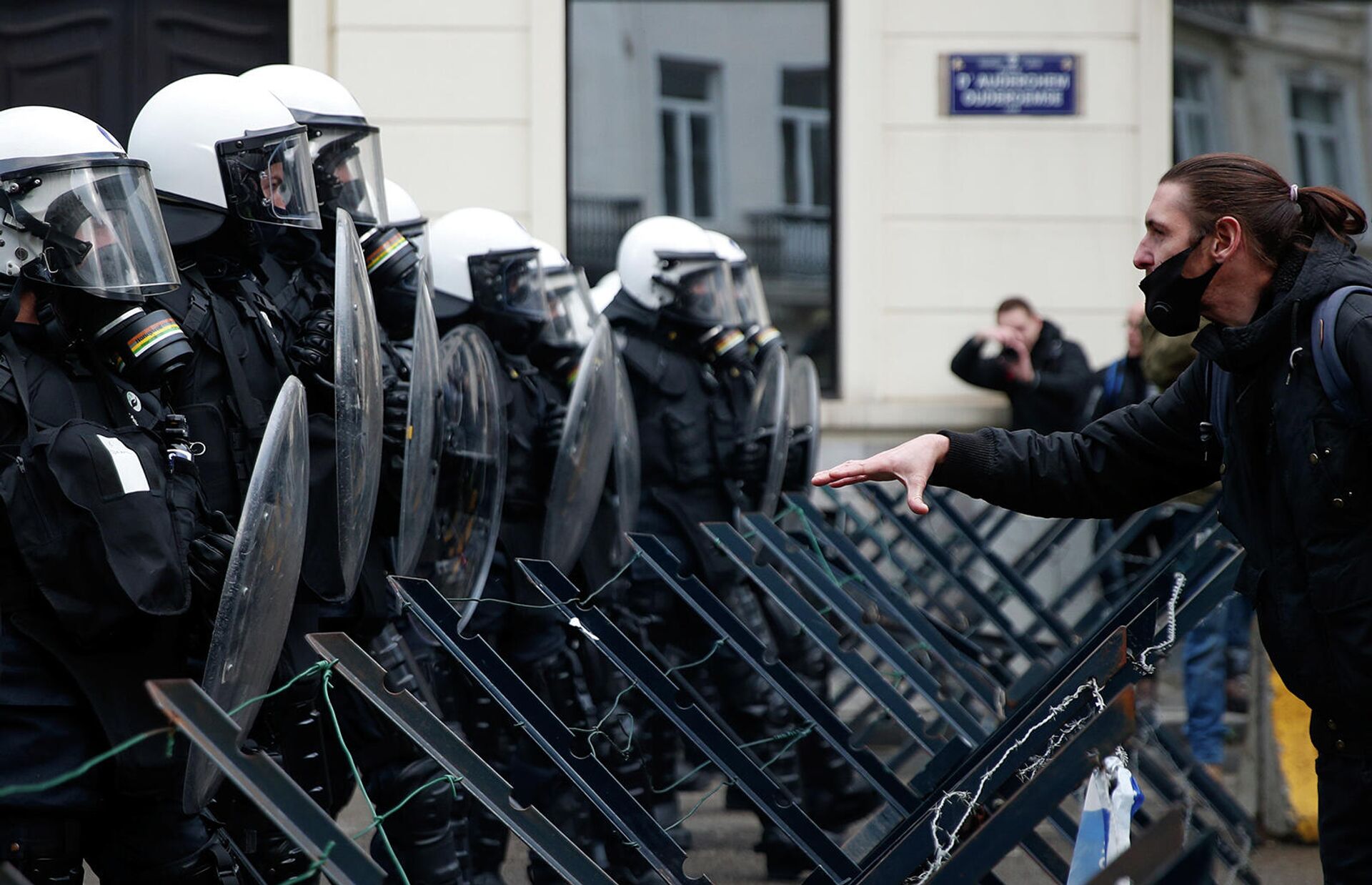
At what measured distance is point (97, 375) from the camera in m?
3.11

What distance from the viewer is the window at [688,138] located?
9.12 meters

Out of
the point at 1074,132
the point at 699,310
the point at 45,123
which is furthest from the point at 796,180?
the point at 45,123

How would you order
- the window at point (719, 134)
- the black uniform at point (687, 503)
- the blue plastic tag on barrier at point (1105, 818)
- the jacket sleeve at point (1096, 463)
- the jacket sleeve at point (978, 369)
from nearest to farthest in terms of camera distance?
the blue plastic tag on barrier at point (1105, 818) → the jacket sleeve at point (1096, 463) → the black uniform at point (687, 503) → the jacket sleeve at point (978, 369) → the window at point (719, 134)

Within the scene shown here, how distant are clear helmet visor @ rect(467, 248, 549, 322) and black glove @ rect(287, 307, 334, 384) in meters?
1.30

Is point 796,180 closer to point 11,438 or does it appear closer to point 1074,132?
point 1074,132

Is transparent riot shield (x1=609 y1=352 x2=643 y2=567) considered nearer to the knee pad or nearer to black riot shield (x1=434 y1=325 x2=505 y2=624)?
black riot shield (x1=434 y1=325 x2=505 y2=624)

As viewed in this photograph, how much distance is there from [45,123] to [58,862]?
1.32 meters

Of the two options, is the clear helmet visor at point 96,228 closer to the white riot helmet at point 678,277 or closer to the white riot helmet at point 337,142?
the white riot helmet at point 337,142

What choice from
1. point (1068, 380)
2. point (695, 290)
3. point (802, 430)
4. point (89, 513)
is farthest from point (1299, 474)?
point (1068, 380)

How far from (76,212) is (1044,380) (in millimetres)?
5665

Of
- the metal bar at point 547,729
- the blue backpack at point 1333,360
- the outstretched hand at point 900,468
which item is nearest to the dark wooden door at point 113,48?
the metal bar at point 547,729

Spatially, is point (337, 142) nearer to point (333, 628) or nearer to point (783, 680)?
point (333, 628)

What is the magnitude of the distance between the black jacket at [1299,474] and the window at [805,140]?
6.07m

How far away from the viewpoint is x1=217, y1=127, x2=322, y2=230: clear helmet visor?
3.77 metres
